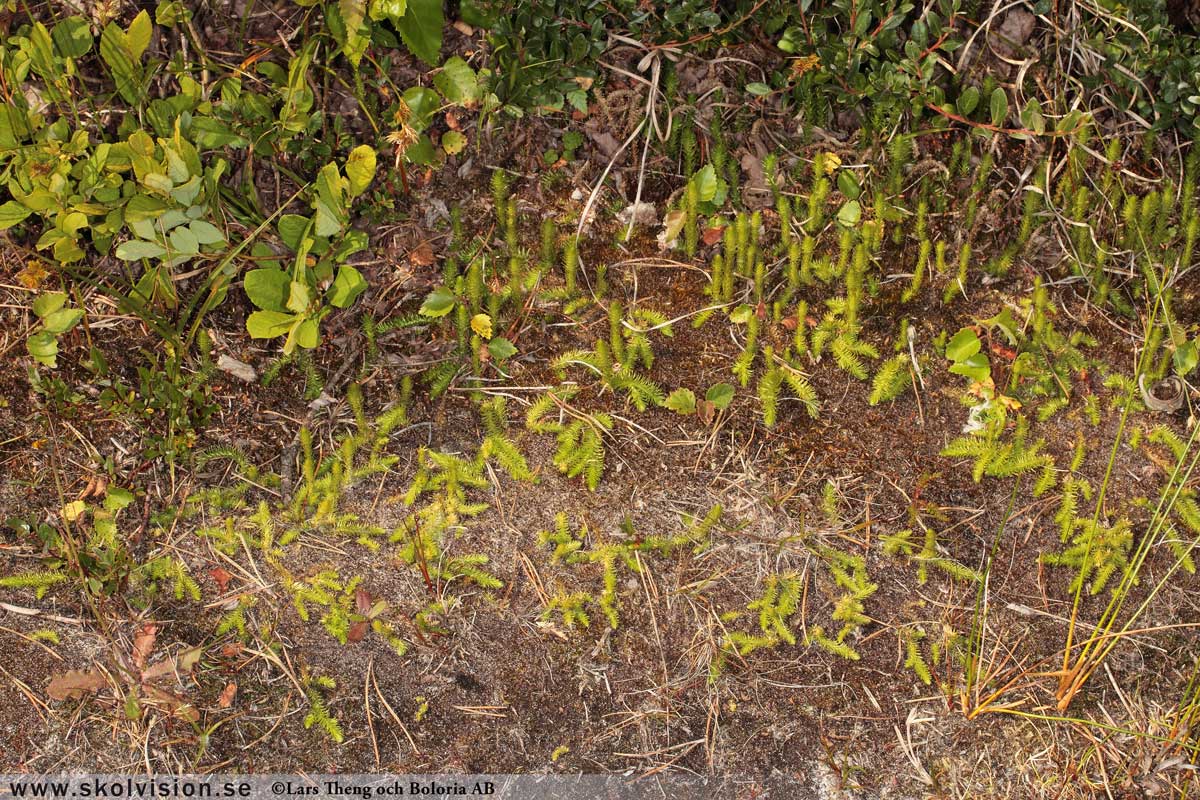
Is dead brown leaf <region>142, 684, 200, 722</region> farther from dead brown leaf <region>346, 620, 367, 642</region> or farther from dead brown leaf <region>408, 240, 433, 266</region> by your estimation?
dead brown leaf <region>408, 240, 433, 266</region>

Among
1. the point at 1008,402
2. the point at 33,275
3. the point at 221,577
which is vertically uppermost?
Answer: the point at 33,275

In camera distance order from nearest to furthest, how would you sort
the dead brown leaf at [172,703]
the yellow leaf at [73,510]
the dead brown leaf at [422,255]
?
the dead brown leaf at [172,703], the yellow leaf at [73,510], the dead brown leaf at [422,255]

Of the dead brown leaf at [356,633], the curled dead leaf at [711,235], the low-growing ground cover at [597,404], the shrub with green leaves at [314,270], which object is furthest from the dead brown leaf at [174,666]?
the curled dead leaf at [711,235]

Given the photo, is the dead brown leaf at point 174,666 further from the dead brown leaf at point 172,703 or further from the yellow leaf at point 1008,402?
the yellow leaf at point 1008,402

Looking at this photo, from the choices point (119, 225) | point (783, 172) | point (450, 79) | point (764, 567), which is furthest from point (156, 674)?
point (783, 172)

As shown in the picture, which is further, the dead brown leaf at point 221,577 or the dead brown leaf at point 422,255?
the dead brown leaf at point 422,255

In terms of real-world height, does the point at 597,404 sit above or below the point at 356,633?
above

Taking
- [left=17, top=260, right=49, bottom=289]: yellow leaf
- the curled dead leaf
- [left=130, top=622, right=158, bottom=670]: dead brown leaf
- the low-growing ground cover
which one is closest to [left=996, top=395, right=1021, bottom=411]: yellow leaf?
the low-growing ground cover

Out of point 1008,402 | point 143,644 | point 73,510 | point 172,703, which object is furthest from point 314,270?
point 1008,402

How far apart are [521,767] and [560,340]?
1.25m

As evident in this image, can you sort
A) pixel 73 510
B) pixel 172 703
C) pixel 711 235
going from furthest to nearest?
pixel 711 235 → pixel 73 510 → pixel 172 703

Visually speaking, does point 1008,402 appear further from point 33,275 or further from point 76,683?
point 33,275

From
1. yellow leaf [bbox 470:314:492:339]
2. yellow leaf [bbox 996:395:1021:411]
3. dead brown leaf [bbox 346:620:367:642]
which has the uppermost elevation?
yellow leaf [bbox 470:314:492:339]

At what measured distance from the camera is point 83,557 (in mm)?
2510
